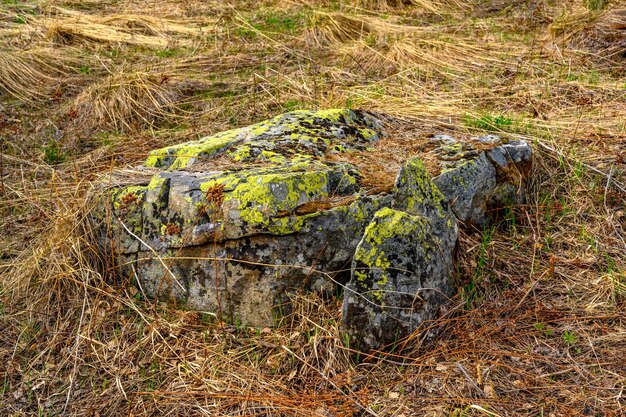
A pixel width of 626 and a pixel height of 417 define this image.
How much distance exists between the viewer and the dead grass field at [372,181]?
3.25 meters

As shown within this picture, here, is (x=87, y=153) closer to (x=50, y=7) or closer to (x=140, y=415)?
(x=140, y=415)

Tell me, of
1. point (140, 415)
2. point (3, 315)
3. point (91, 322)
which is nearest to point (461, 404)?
point (140, 415)

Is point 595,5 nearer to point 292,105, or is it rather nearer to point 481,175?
point 292,105

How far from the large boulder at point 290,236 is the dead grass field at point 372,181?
0.14 meters

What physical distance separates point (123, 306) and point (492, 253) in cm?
214

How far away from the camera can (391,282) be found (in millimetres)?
3303

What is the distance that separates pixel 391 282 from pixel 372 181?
0.74m

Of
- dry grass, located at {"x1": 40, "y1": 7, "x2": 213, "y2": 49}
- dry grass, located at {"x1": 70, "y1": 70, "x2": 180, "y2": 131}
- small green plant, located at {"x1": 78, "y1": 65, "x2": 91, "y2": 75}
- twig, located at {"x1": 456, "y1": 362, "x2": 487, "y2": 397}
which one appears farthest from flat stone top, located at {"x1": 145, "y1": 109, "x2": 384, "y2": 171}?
dry grass, located at {"x1": 40, "y1": 7, "x2": 213, "y2": 49}

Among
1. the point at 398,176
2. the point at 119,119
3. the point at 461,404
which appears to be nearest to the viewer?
the point at 461,404

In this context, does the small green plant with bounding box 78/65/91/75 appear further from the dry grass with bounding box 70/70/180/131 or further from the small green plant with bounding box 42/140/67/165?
the small green plant with bounding box 42/140/67/165

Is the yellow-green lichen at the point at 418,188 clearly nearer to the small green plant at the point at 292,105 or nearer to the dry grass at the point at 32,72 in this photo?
the small green plant at the point at 292,105

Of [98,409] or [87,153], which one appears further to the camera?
[87,153]

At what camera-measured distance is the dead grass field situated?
3248 millimetres

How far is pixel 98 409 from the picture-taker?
3.31 m
